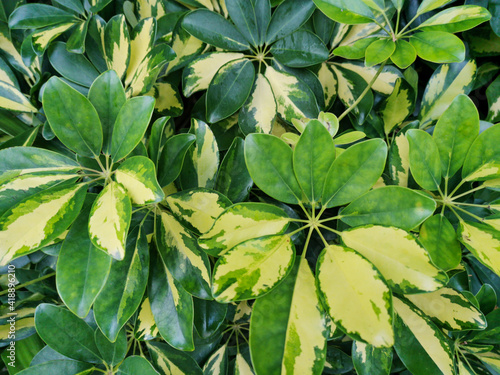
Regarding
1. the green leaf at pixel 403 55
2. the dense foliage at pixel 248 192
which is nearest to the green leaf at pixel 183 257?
the dense foliage at pixel 248 192

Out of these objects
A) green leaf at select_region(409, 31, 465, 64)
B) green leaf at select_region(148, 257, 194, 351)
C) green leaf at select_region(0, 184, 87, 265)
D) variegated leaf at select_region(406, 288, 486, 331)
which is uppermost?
green leaf at select_region(409, 31, 465, 64)

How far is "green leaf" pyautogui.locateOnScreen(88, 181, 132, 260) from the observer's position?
17.6 inches

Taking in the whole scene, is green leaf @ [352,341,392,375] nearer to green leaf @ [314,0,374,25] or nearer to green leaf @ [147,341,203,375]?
green leaf @ [147,341,203,375]

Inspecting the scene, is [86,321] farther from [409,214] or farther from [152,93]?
[409,214]

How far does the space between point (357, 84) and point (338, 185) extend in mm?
343

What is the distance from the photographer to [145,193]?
465 millimetres

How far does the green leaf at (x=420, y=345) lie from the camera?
55 cm

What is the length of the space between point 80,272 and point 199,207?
0.63 feet

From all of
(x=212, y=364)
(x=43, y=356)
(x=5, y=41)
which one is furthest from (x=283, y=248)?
(x=5, y=41)

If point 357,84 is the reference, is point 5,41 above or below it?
below

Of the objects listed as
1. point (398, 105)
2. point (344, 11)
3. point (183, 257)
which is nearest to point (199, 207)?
point (183, 257)

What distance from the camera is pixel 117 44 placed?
71 cm

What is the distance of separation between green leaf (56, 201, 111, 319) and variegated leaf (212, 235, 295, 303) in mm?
162

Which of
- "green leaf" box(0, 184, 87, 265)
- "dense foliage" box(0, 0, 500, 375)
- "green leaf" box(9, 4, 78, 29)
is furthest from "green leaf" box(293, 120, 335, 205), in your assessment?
"green leaf" box(9, 4, 78, 29)
